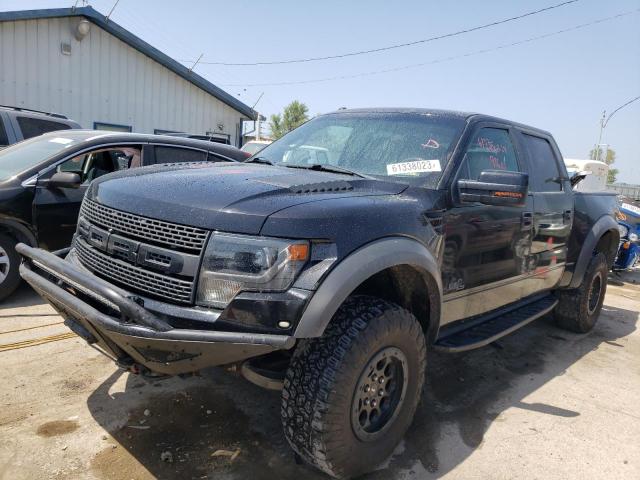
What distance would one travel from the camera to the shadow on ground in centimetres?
255

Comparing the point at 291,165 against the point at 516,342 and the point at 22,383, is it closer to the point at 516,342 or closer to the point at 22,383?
the point at 22,383

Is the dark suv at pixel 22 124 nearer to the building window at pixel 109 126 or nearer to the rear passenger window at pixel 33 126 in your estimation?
the rear passenger window at pixel 33 126

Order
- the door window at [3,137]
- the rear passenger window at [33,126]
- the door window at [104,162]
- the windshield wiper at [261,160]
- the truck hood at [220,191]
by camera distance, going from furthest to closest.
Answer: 1. the rear passenger window at [33,126]
2. the door window at [3,137]
3. the door window at [104,162]
4. the windshield wiper at [261,160]
5. the truck hood at [220,191]

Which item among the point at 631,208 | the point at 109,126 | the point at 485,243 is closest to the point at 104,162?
the point at 485,243

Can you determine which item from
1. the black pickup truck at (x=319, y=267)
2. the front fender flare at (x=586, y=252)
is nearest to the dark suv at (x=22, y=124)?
the black pickup truck at (x=319, y=267)

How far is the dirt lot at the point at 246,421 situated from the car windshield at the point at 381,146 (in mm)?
1584

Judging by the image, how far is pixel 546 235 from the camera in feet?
13.3

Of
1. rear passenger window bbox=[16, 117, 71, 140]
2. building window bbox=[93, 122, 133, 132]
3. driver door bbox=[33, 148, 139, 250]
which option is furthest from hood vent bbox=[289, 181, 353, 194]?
building window bbox=[93, 122, 133, 132]

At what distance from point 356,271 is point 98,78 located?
14.6 metres

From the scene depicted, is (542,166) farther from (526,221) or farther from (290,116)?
(290,116)

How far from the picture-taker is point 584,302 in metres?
5.05

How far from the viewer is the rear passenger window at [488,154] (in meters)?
3.23

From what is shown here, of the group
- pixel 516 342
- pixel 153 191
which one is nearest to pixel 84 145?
pixel 153 191

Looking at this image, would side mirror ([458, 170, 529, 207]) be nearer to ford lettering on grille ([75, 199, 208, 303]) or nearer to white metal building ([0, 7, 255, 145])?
ford lettering on grille ([75, 199, 208, 303])
